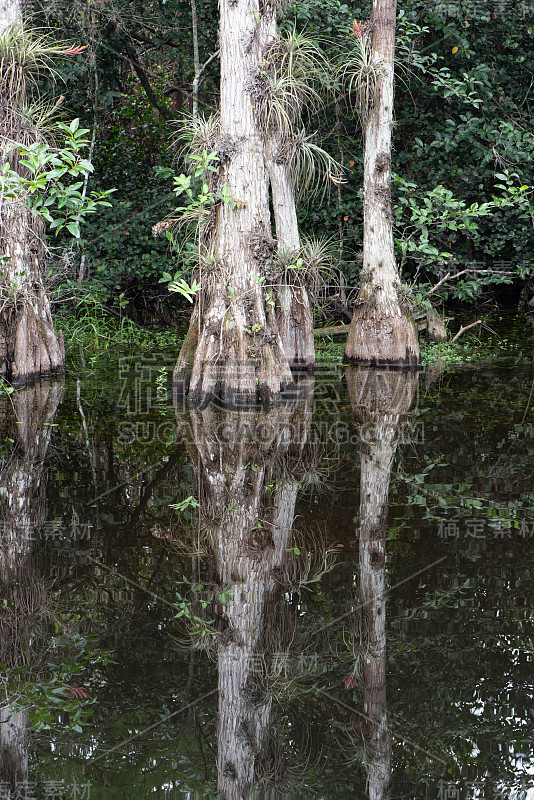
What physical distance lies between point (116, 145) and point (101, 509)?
8504 mm

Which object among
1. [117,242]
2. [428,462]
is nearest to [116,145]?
[117,242]

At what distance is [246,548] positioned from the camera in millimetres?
3504

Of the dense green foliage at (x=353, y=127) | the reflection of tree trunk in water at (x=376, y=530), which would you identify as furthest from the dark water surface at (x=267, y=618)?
the dense green foliage at (x=353, y=127)

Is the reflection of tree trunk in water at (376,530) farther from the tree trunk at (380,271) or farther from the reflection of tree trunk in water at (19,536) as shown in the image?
the reflection of tree trunk in water at (19,536)

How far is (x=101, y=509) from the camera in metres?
3.96

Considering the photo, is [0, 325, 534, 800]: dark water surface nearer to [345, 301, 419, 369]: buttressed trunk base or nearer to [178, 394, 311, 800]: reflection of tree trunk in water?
[178, 394, 311, 800]: reflection of tree trunk in water

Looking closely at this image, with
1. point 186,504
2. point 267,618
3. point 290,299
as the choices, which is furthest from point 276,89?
point 267,618

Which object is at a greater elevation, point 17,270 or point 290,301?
point 17,270

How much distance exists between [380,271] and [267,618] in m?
6.07

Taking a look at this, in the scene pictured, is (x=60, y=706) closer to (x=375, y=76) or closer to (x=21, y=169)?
(x=21, y=169)

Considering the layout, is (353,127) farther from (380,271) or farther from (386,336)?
(386,336)

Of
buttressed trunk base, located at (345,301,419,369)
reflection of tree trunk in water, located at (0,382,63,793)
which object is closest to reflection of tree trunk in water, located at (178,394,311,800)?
reflection of tree trunk in water, located at (0,382,63,793)

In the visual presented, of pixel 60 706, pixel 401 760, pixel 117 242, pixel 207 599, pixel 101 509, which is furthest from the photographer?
pixel 117 242

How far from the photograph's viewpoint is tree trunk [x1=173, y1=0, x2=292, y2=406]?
21.1 ft
